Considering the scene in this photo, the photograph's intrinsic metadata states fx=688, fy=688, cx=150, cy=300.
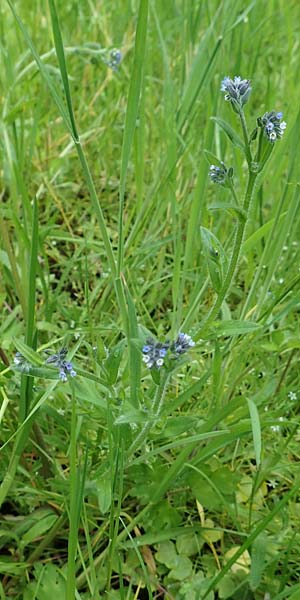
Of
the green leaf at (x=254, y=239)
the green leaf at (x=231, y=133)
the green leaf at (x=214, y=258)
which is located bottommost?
the green leaf at (x=214, y=258)

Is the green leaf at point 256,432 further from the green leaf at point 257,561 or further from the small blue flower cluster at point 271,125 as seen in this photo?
the small blue flower cluster at point 271,125

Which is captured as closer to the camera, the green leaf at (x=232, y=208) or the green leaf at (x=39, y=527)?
the green leaf at (x=232, y=208)

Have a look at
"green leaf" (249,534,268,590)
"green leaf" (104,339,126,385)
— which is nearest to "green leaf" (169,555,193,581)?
"green leaf" (249,534,268,590)

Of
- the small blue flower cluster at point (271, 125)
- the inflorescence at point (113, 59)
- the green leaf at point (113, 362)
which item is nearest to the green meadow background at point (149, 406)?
the green leaf at point (113, 362)

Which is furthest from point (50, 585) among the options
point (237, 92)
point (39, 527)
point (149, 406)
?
point (237, 92)

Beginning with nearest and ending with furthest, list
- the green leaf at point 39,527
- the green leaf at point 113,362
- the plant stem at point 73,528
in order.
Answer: the plant stem at point 73,528 < the green leaf at point 113,362 < the green leaf at point 39,527

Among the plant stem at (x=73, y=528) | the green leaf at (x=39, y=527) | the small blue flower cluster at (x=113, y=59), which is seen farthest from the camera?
the small blue flower cluster at (x=113, y=59)
